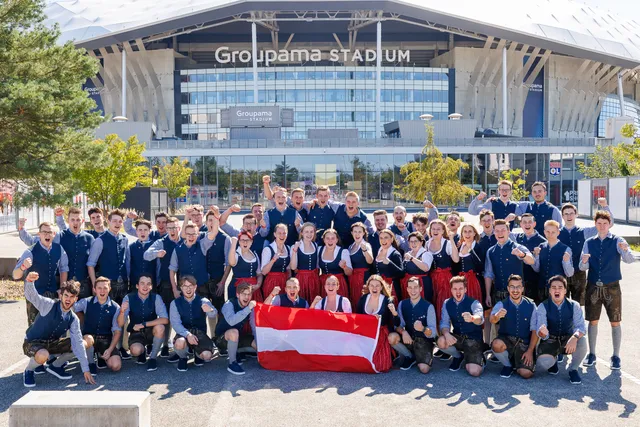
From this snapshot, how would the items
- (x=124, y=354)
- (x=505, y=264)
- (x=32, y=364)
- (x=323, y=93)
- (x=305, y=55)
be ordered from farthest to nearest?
(x=305, y=55) → (x=323, y=93) → (x=505, y=264) → (x=124, y=354) → (x=32, y=364)

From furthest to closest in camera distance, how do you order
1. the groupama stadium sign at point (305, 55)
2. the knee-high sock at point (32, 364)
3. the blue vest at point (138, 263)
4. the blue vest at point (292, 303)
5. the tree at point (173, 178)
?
the groupama stadium sign at point (305, 55) → the tree at point (173, 178) → the blue vest at point (138, 263) → the blue vest at point (292, 303) → the knee-high sock at point (32, 364)

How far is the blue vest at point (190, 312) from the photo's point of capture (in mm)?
7949

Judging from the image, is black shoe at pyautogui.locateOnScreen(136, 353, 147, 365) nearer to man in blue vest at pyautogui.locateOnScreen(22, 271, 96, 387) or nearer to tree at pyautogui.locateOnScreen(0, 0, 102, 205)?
man in blue vest at pyautogui.locateOnScreen(22, 271, 96, 387)

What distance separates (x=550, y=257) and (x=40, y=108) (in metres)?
10.7

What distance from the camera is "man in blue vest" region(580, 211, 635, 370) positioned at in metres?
7.89

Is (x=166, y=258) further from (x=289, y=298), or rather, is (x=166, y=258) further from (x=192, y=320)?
(x=289, y=298)

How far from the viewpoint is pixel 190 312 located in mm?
7945

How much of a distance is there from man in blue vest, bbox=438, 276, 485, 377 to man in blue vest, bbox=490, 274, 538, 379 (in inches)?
8.3

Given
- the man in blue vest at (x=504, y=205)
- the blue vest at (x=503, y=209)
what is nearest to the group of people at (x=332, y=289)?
the man in blue vest at (x=504, y=205)

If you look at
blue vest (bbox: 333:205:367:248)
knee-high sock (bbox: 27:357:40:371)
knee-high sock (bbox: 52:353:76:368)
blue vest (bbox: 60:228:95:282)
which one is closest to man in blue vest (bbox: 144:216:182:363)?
blue vest (bbox: 60:228:95:282)

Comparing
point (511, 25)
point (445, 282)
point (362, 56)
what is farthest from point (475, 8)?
point (445, 282)

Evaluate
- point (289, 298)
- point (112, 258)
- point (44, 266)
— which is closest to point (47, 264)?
point (44, 266)

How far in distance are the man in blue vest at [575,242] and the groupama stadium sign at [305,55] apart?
59.3m

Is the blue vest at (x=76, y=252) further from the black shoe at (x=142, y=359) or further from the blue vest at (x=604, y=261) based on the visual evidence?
the blue vest at (x=604, y=261)
